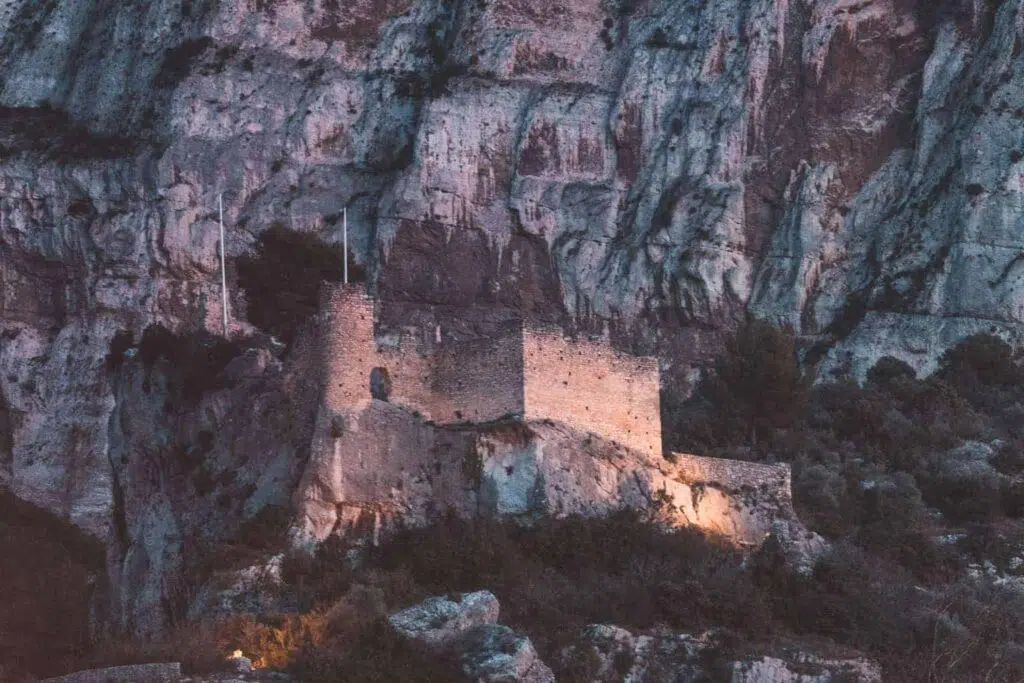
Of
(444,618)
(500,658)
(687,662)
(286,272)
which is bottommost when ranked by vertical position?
(687,662)

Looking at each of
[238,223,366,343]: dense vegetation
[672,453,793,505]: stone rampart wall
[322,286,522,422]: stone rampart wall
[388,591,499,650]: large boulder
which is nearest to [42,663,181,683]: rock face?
[388,591,499,650]: large boulder

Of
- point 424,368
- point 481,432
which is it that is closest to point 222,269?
point 424,368

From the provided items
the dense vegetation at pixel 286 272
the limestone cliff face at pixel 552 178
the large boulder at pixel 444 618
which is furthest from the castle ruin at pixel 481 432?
the limestone cliff face at pixel 552 178

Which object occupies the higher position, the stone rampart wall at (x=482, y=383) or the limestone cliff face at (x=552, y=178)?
the limestone cliff face at (x=552, y=178)

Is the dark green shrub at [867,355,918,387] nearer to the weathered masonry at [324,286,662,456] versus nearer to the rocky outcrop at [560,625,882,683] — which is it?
the weathered masonry at [324,286,662,456]

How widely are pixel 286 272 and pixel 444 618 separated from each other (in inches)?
1310

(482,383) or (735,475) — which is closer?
(482,383)

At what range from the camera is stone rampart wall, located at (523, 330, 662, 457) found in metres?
49.0

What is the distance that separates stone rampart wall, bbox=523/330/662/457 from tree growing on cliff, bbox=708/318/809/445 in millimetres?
15315

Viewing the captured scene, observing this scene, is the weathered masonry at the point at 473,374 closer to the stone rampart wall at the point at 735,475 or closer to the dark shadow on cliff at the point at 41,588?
the stone rampart wall at the point at 735,475

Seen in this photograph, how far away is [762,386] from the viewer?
67812 mm

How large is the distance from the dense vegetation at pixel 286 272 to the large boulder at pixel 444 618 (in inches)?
1050

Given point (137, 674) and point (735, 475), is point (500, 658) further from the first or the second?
point (735, 475)

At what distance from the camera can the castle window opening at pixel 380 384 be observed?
48356mm
